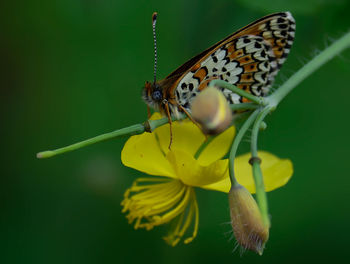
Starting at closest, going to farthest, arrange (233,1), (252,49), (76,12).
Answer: (252,49), (233,1), (76,12)

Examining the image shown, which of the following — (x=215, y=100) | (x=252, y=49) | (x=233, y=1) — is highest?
(x=233, y=1)

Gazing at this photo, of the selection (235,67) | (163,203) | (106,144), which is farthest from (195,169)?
(106,144)

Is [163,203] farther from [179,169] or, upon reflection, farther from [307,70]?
[307,70]

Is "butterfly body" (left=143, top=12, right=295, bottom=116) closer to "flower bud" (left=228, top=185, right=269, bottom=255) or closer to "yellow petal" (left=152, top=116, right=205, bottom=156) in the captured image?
"yellow petal" (left=152, top=116, right=205, bottom=156)

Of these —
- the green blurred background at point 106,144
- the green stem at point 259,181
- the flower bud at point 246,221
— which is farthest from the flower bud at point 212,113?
the green blurred background at point 106,144

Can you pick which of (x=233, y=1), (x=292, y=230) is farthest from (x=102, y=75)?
(x=292, y=230)

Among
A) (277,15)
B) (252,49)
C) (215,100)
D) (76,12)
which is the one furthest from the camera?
(76,12)

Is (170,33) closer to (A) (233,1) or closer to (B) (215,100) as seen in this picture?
(A) (233,1)
